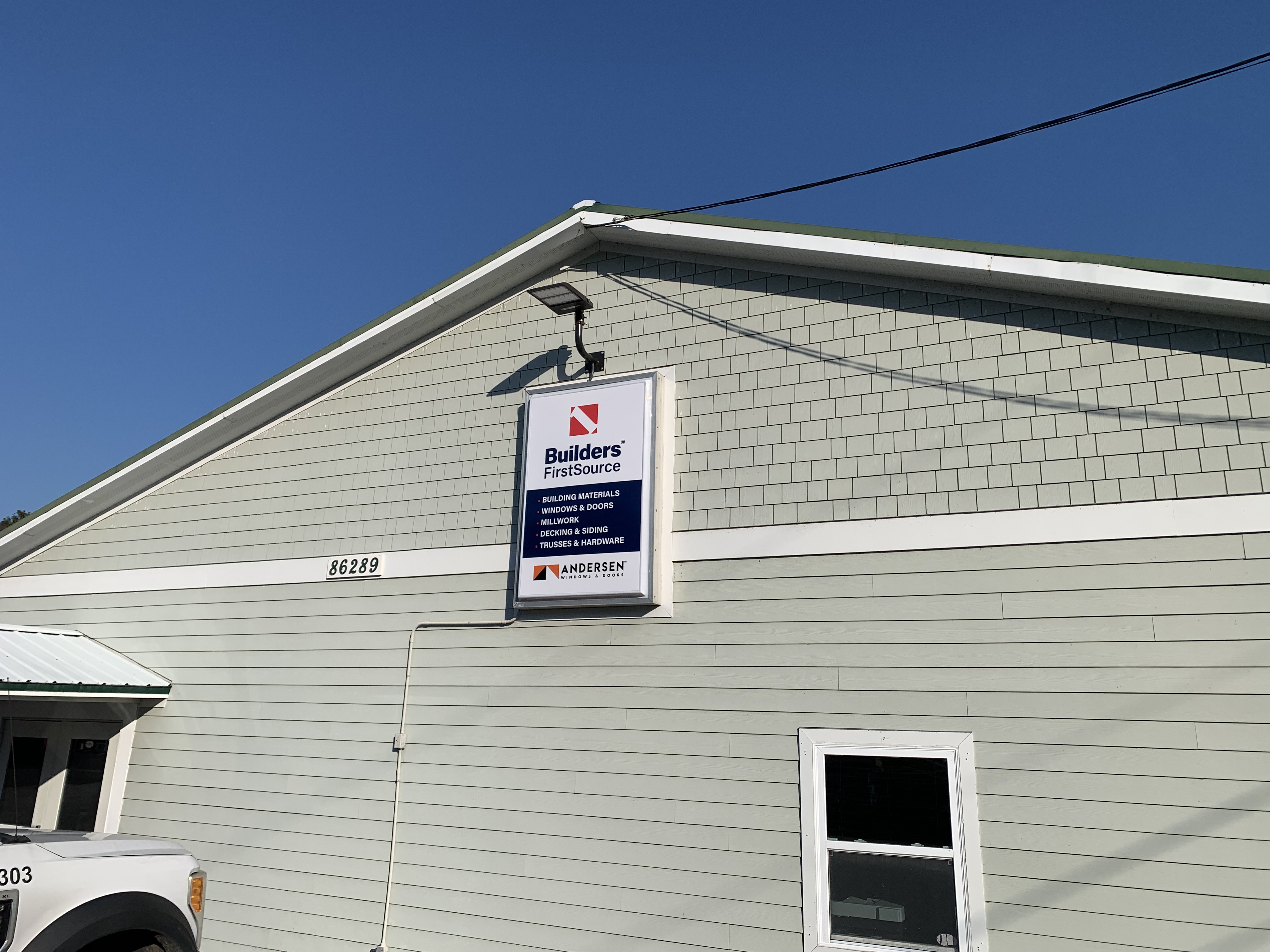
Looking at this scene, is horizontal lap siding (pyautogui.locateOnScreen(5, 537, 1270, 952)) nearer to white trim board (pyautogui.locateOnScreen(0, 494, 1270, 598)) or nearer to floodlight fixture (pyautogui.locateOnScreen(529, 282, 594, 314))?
white trim board (pyautogui.locateOnScreen(0, 494, 1270, 598))

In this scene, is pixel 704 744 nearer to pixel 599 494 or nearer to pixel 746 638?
pixel 746 638

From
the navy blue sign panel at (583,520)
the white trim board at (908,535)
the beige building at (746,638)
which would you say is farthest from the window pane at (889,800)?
the navy blue sign panel at (583,520)

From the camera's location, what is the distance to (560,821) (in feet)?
26.7

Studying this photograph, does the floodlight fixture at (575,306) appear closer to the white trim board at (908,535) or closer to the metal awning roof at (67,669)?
the white trim board at (908,535)

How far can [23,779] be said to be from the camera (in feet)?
36.3

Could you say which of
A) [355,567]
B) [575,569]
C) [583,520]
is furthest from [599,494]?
[355,567]

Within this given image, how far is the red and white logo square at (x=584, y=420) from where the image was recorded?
889cm

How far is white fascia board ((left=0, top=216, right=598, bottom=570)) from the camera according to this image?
9984 millimetres

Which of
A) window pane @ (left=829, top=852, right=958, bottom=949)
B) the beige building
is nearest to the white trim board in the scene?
the beige building

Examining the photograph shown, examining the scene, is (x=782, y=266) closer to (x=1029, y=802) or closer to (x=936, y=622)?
(x=936, y=622)

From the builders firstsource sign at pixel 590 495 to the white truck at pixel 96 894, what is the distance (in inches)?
141

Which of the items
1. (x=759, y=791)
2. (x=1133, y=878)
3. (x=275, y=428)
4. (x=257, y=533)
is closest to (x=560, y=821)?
(x=759, y=791)

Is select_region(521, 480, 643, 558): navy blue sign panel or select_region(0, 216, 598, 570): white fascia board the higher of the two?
select_region(0, 216, 598, 570): white fascia board

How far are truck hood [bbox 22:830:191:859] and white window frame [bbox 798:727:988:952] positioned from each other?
4.35 m
